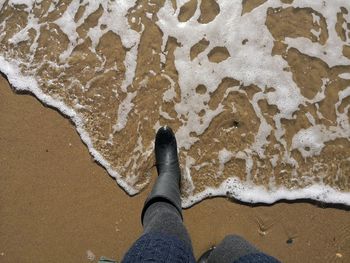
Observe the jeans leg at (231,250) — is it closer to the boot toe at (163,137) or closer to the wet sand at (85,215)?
the wet sand at (85,215)

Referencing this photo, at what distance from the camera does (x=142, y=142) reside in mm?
2752

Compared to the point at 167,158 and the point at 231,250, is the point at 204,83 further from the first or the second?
the point at 231,250

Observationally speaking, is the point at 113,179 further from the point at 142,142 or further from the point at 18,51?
the point at 18,51

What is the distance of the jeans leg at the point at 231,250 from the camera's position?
1936 mm

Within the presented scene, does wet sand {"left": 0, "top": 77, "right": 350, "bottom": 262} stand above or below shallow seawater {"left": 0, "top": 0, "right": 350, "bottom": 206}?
below

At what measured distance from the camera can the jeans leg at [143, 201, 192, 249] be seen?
1.96 meters

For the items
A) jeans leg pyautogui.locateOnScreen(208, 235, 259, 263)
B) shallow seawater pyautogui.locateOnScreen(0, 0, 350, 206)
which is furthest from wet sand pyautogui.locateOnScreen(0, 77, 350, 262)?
jeans leg pyautogui.locateOnScreen(208, 235, 259, 263)

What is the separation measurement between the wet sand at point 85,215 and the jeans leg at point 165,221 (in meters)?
0.33

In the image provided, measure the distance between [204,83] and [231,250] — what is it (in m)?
1.17

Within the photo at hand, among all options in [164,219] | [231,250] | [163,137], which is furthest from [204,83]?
[231,250]

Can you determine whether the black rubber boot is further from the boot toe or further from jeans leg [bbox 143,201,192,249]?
jeans leg [bbox 143,201,192,249]

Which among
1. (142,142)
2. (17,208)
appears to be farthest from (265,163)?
(17,208)

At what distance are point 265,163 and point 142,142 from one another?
79cm

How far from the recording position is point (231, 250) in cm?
200
